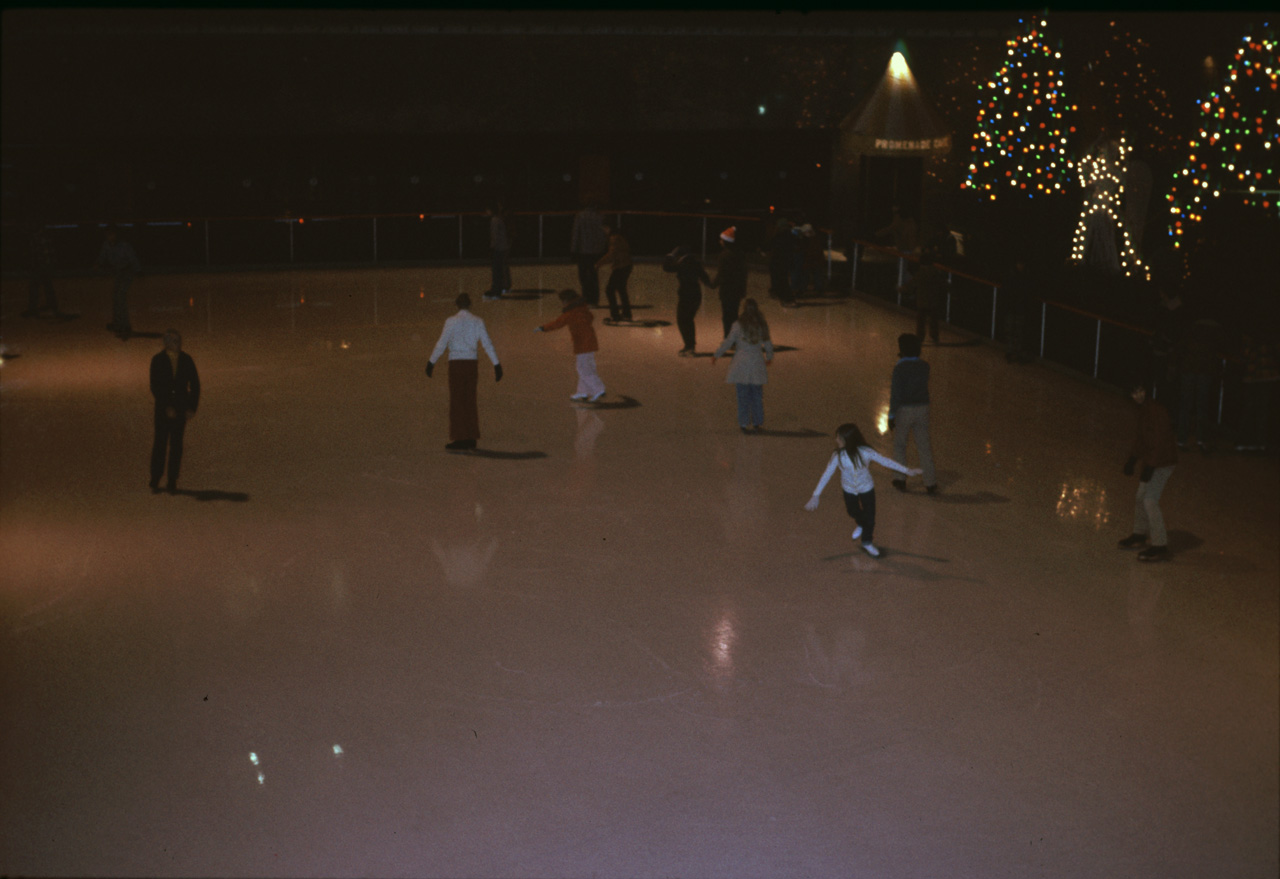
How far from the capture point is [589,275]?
22.4m

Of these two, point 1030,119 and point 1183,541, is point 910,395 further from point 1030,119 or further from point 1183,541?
point 1030,119

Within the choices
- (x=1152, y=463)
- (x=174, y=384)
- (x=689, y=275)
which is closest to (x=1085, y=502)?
(x=1152, y=463)

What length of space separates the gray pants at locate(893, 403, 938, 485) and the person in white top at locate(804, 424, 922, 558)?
140 centimetres

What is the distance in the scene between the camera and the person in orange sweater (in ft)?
49.2

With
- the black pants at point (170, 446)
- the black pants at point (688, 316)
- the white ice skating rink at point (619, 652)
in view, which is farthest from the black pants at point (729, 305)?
the black pants at point (170, 446)

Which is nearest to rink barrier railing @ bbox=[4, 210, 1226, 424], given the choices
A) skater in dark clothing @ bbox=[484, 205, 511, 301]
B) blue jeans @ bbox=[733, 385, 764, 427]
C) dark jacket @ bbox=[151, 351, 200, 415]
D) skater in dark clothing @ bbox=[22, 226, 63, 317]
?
skater in dark clothing @ bbox=[484, 205, 511, 301]

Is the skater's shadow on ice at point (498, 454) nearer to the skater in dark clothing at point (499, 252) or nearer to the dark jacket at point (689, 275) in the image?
the dark jacket at point (689, 275)

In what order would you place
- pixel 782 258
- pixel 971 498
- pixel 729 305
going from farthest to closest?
pixel 782 258
pixel 729 305
pixel 971 498

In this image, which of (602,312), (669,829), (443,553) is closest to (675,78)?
(602,312)

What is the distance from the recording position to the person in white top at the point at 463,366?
13.4 meters

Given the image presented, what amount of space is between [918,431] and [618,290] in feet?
32.9

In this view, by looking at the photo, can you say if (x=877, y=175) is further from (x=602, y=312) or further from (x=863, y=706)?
(x=863, y=706)

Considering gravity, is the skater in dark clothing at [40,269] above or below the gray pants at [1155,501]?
above

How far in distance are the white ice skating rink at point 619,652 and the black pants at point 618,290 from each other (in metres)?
5.88
